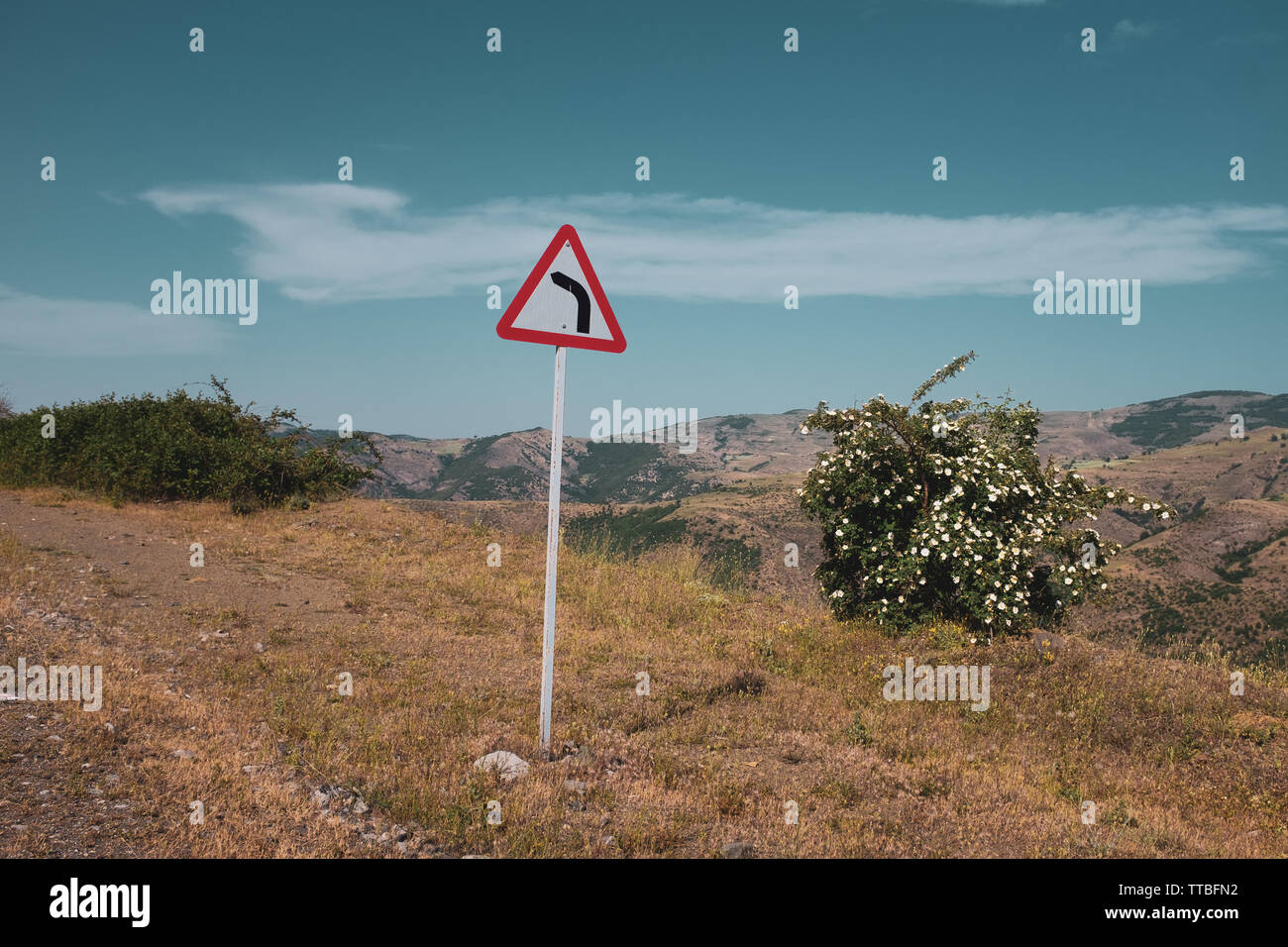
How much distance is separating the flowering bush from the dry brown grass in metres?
0.57

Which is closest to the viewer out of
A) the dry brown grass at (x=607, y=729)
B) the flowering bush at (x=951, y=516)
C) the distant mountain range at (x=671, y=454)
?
the dry brown grass at (x=607, y=729)

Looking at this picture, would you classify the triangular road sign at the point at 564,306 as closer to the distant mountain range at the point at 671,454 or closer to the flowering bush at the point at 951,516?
the flowering bush at the point at 951,516

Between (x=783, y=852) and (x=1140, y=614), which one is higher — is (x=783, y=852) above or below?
above

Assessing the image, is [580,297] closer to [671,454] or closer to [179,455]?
[179,455]

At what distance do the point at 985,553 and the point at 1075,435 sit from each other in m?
176

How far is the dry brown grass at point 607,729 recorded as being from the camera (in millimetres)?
4055

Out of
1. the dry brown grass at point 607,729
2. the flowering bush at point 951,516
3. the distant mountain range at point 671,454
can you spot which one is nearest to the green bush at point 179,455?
the dry brown grass at point 607,729

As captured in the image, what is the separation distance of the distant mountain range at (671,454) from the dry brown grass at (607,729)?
57527 millimetres

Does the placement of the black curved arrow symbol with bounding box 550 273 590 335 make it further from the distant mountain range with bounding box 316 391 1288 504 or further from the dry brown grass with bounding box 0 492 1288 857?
the distant mountain range with bounding box 316 391 1288 504

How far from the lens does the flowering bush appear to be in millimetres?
7887

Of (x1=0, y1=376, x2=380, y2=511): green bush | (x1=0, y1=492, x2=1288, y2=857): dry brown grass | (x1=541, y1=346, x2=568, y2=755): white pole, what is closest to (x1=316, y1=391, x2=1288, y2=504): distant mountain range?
(x1=0, y1=376, x2=380, y2=511): green bush
